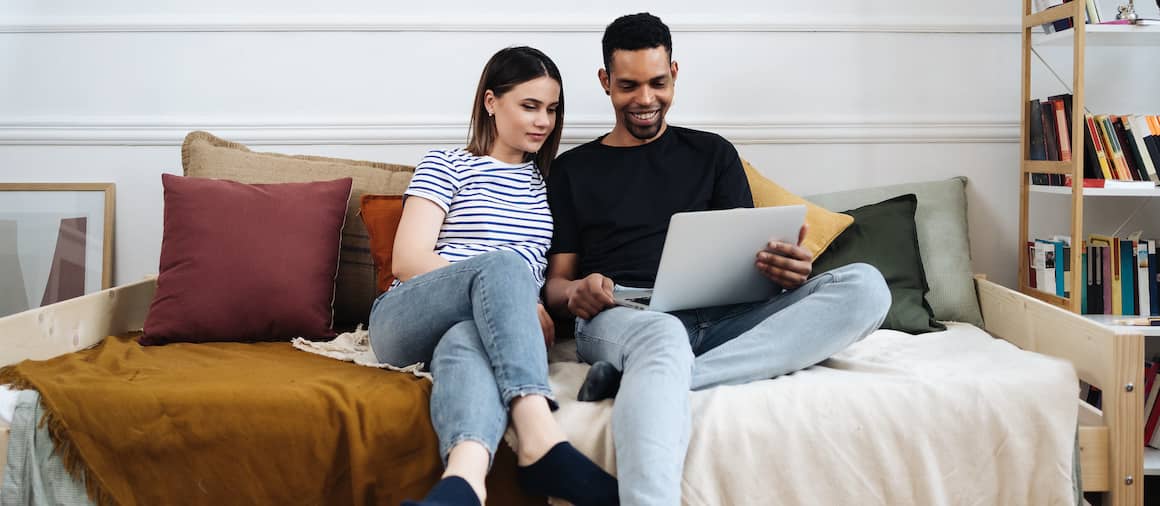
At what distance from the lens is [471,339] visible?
1.42 meters

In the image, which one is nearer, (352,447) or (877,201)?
(352,447)

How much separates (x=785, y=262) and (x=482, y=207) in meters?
0.64

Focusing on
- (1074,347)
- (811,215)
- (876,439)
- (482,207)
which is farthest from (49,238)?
(1074,347)

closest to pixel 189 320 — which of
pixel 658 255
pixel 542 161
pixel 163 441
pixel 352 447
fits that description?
pixel 163 441

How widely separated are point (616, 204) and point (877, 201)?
0.71 meters

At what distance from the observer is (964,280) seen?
2043 millimetres

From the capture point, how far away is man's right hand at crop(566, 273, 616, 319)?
1.62m

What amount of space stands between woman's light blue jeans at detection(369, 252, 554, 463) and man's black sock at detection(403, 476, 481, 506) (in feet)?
0.27

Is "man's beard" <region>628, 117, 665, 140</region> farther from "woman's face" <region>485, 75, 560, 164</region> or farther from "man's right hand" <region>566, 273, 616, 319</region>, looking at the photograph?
"man's right hand" <region>566, 273, 616, 319</region>

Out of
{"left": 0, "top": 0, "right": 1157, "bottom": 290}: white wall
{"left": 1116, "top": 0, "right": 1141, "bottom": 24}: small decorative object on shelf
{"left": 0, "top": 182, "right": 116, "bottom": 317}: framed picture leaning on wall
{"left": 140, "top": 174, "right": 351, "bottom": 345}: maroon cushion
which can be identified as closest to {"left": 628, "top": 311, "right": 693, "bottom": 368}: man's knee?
{"left": 140, "top": 174, "right": 351, "bottom": 345}: maroon cushion

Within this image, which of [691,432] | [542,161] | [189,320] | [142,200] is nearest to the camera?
[691,432]

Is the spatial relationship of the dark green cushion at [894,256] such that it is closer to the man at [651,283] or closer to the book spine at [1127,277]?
the man at [651,283]

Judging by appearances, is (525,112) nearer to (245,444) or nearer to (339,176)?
(339,176)

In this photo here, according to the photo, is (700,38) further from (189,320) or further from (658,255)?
(189,320)
